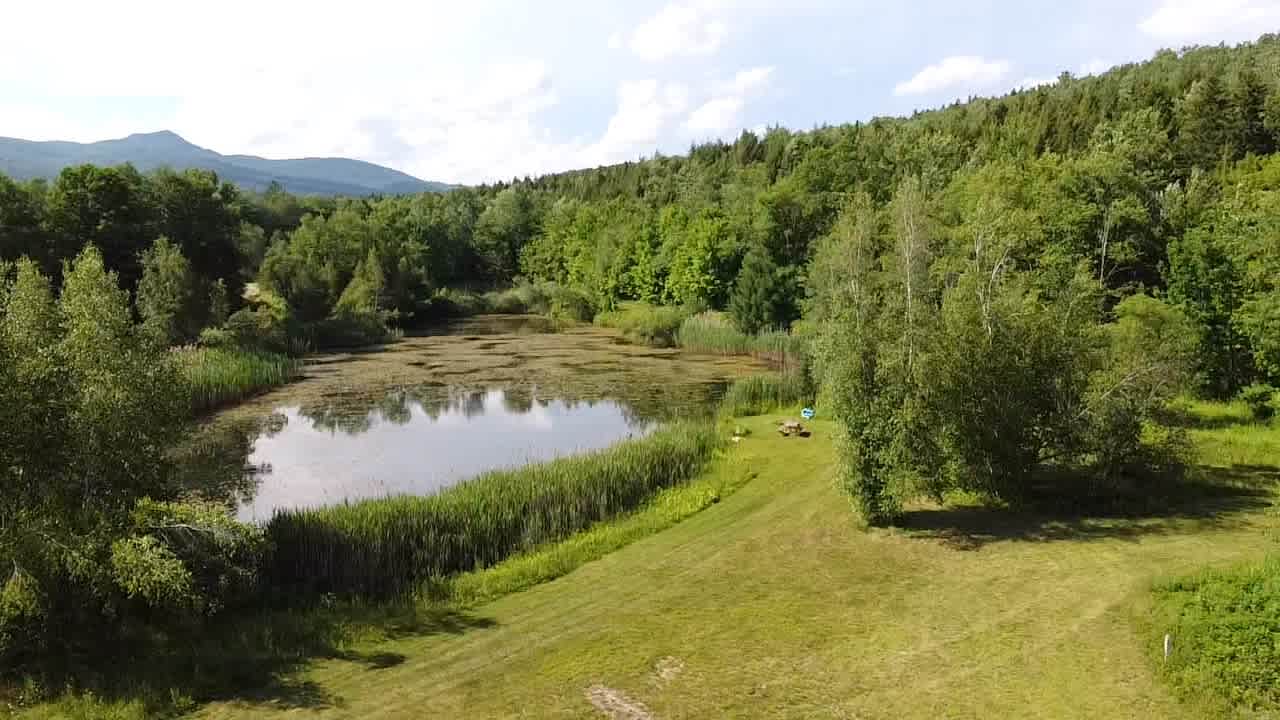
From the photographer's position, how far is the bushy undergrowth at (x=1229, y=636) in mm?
9180

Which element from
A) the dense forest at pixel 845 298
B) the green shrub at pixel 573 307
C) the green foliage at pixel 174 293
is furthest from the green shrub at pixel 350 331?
the green shrub at pixel 573 307

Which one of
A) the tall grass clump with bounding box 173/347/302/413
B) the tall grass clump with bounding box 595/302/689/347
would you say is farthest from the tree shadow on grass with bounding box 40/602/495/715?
the tall grass clump with bounding box 595/302/689/347

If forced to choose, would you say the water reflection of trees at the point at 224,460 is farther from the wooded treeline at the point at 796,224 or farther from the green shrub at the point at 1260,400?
the green shrub at the point at 1260,400

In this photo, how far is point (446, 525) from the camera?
15719 mm

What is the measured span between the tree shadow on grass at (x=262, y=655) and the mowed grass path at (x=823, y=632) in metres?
0.11

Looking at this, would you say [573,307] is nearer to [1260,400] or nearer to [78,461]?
[1260,400]

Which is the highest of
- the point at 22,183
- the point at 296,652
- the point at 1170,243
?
the point at 22,183

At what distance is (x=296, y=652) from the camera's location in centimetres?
1164

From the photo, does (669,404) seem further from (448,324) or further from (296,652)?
(448,324)

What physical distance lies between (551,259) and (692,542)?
77.2 m

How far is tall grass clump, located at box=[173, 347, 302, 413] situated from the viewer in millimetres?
30953

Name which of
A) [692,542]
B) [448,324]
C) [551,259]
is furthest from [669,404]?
[551,259]

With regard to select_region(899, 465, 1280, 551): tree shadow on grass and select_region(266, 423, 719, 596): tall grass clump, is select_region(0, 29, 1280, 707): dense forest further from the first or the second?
select_region(266, 423, 719, 596): tall grass clump

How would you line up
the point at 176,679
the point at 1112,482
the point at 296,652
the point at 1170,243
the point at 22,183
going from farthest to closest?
the point at 22,183 → the point at 1170,243 → the point at 1112,482 → the point at 296,652 → the point at 176,679
